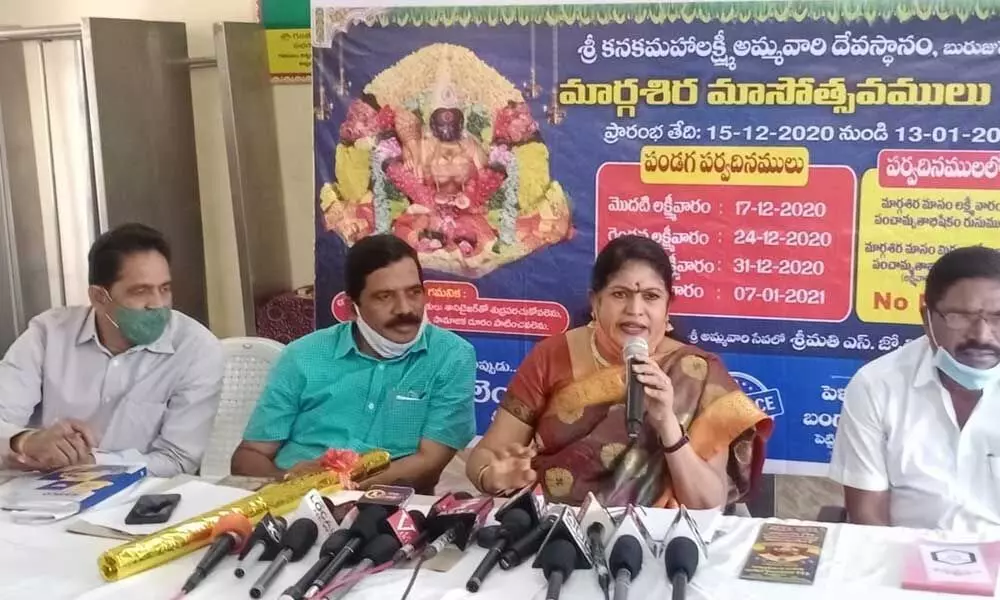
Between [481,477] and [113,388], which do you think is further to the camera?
[113,388]

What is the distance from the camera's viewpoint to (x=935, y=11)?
3.19m

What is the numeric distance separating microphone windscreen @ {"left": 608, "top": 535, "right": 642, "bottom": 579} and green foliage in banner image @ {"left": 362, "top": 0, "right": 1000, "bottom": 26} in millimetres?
2137

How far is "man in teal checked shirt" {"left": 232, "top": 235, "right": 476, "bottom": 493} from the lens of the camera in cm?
285

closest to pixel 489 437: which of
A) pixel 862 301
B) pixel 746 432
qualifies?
pixel 746 432

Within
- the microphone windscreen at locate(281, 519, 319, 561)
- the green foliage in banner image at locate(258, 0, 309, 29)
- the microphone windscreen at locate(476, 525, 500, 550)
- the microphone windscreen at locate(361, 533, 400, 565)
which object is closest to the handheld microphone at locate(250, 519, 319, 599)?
the microphone windscreen at locate(281, 519, 319, 561)

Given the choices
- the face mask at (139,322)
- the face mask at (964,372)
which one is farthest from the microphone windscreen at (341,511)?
the face mask at (964,372)

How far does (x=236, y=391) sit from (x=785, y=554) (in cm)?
211

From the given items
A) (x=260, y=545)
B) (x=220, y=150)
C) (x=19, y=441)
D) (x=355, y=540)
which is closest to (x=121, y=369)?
(x=19, y=441)

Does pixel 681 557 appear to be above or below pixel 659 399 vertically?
below

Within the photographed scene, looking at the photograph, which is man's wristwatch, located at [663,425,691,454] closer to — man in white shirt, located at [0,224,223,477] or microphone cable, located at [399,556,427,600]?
microphone cable, located at [399,556,427,600]

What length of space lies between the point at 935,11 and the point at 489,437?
1889 mm

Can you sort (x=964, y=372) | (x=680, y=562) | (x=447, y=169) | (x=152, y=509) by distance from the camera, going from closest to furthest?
(x=680, y=562) → (x=152, y=509) → (x=964, y=372) → (x=447, y=169)

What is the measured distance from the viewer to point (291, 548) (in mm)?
1825

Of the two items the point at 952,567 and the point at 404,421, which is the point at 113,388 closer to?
the point at 404,421
